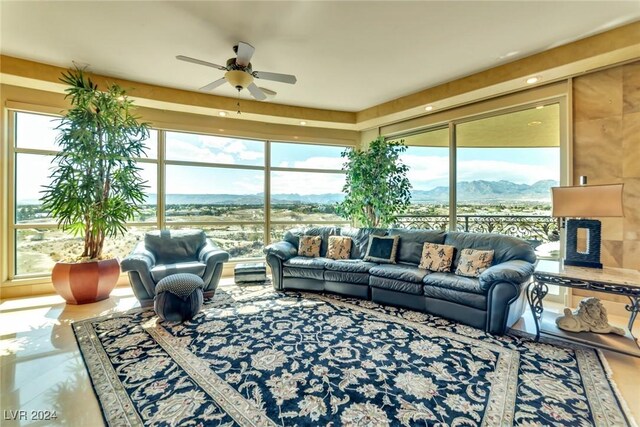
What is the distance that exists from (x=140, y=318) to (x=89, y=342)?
2.05ft

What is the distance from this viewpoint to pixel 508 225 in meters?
4.64

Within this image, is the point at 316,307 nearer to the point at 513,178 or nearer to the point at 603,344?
the point at 603,344

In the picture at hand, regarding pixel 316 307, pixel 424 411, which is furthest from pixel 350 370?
pixel 316 307

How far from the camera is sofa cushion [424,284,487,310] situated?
120 inches

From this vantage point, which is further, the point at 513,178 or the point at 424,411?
the point at 513,178

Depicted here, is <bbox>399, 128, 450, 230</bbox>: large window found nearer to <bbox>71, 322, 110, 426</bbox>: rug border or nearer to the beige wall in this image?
the beige wall

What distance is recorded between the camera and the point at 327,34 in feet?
10.1

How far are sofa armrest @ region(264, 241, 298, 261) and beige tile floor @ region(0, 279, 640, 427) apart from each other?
2.23m

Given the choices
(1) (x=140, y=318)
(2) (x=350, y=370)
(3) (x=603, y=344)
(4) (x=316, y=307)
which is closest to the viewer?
(2) (x=350, y=370)

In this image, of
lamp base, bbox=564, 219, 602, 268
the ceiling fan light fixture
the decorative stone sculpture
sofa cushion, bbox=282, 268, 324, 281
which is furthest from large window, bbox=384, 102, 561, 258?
the ceiling fan light fixture

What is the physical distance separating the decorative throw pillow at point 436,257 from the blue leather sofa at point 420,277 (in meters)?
0.10

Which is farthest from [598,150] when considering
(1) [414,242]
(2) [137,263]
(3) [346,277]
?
(2) [137,263]

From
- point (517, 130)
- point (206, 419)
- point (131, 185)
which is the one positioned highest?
point (517, 130)

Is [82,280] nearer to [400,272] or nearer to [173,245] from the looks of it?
[173,245]
